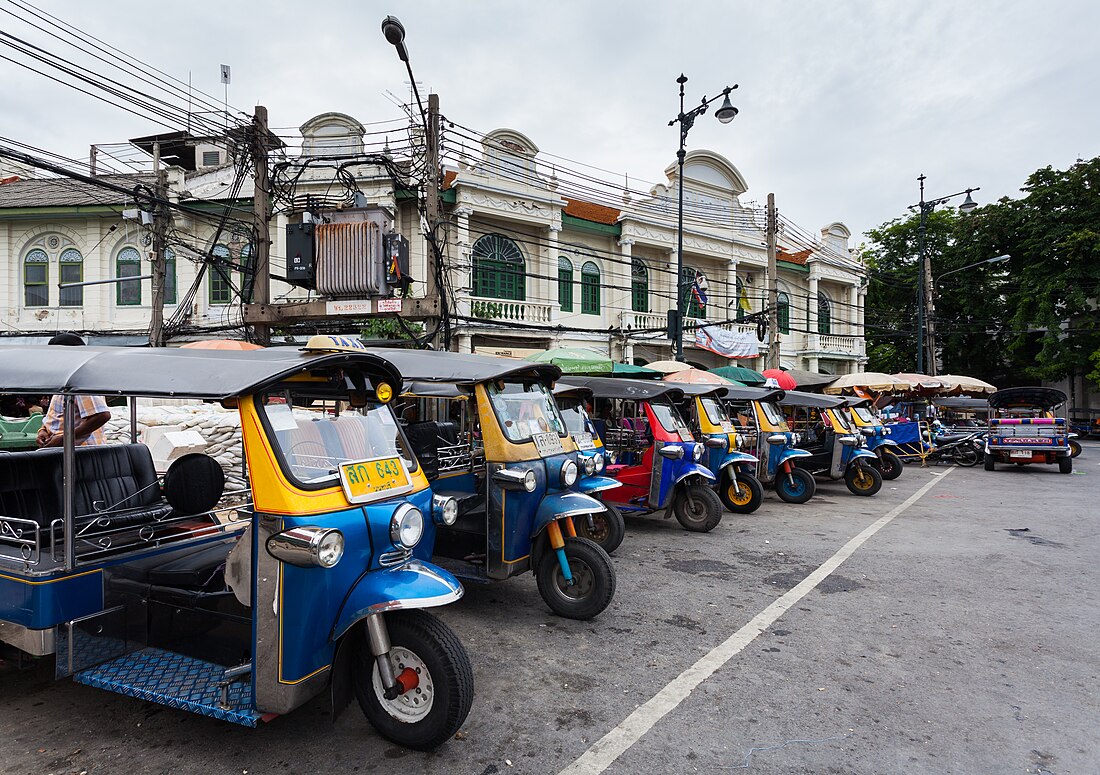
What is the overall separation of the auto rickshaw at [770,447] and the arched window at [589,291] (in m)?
12.4

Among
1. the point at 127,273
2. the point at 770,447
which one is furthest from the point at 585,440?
the point at 127,273

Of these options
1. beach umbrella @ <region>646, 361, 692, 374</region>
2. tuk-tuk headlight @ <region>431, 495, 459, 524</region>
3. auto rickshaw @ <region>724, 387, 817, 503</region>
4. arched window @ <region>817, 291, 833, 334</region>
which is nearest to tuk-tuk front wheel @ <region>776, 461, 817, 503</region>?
auto rickshaw @ <region>724, 387, 817, 503</region>

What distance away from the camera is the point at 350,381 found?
362 cm

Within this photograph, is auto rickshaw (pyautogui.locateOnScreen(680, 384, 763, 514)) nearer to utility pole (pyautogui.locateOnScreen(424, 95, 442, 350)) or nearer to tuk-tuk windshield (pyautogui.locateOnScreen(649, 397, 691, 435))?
tuk-tuk windshield (pyautogui.locateOnScreen(649, 397, 691, 435))

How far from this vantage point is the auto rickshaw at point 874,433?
44.3 feet

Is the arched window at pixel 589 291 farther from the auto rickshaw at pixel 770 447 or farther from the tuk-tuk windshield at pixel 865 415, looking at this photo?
the auto rickshaw at pixel 770 447

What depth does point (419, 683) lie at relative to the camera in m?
3.09

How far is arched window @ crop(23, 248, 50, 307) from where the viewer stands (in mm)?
19719

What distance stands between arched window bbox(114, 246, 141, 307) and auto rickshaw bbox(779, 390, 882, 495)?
1932cm

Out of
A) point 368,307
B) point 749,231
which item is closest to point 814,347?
point 749,231

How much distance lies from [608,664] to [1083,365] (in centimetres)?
3502

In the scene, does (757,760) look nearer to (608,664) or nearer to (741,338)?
(608,664)

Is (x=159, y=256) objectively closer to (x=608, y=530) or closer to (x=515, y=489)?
(x=608, y=530)

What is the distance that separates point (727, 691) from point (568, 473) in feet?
7.17
